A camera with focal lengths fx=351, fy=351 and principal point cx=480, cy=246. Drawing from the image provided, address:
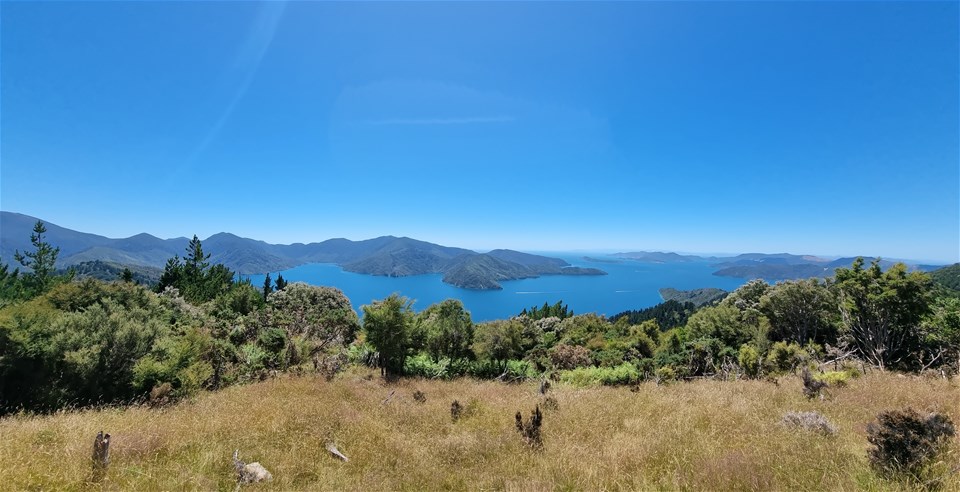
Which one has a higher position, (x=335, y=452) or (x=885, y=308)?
(x=885, y=308)

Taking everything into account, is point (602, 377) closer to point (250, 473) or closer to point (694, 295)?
point (250, 473)

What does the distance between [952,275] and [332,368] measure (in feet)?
403

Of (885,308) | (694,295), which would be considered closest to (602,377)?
(885,308)

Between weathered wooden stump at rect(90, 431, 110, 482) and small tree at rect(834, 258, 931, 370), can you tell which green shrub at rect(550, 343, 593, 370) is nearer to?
small tree at rect(834, 258, 931, 370)

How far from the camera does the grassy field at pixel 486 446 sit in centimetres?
429

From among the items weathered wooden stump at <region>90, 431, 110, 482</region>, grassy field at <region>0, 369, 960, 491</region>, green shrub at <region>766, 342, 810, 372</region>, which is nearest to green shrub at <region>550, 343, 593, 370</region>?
green shrub at <region>766, 342, 810, 372</region>

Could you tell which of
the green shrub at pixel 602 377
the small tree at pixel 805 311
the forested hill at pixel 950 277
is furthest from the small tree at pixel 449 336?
the forested hill at pixel 950 277

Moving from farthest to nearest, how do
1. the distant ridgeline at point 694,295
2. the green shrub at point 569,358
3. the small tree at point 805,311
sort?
the distant ridgeline at point 694,295, the small tree at point 805,311, the green shrub at point 569,358

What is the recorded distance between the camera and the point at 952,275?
75.0m

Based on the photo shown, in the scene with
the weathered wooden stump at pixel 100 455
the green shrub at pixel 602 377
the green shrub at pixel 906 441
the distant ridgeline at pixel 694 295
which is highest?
the green shrub at pixel 906 441

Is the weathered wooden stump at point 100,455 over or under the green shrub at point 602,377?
over

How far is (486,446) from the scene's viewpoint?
5.69 m

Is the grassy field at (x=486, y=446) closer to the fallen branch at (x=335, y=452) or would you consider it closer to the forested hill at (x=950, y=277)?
the fallen branch at (x=335, y=452)

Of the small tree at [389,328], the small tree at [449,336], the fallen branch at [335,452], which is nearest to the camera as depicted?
the fallen branch at [335,452]
